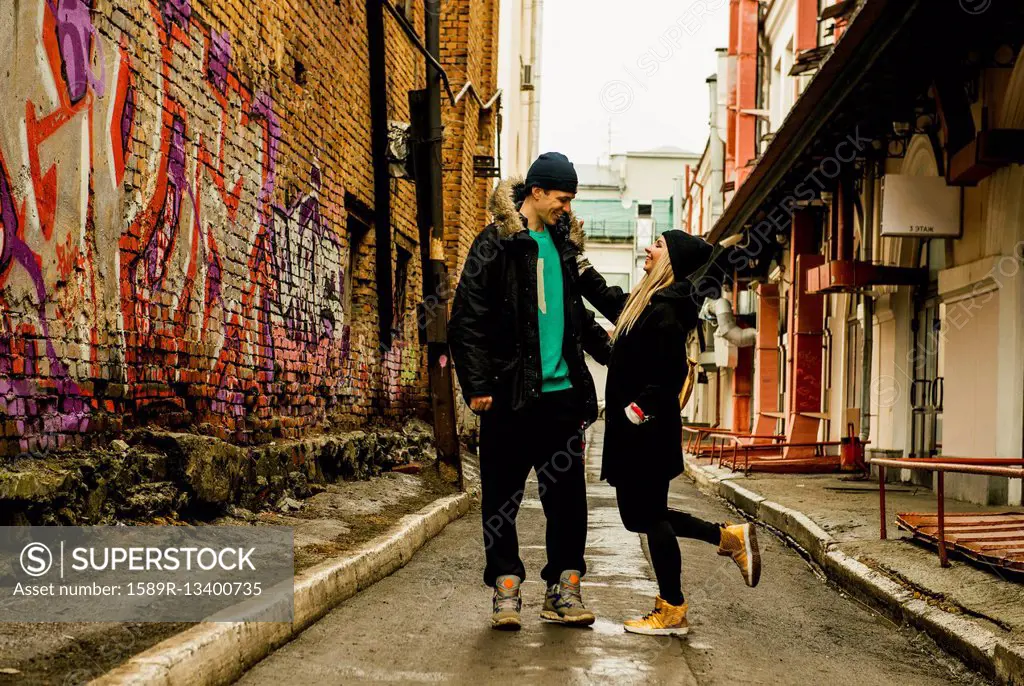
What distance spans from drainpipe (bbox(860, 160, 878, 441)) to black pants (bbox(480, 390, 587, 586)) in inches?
469

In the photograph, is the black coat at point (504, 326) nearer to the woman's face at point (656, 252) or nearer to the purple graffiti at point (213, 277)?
the woman's face at point (656, 252)

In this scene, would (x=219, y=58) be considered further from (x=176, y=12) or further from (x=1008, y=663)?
(x=1008, y=663)

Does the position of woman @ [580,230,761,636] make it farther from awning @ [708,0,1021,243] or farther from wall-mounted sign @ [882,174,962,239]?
wall-mounted sign @ [882,174,962,239]

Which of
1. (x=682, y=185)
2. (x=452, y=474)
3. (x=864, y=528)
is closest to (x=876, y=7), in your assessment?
(x=864, y=528)

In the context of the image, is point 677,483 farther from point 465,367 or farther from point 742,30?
point 742,30

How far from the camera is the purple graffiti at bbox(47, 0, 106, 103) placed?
217 inches

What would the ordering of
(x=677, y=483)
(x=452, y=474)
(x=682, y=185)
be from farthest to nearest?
(x=682, y=185)
(x=677, y=483)
(x=452, y=474)

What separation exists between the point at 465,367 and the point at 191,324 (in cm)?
273

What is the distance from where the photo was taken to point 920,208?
1210 cm

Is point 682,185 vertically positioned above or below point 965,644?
above

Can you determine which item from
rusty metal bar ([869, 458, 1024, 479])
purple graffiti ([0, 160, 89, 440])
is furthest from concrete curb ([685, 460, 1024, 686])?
purple graffiti ([0, 160, 89, 440])

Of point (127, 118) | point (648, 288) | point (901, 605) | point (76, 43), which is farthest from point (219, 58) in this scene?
point (901, 605)

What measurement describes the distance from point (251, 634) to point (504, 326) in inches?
67.8

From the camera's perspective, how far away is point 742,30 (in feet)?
92.4
